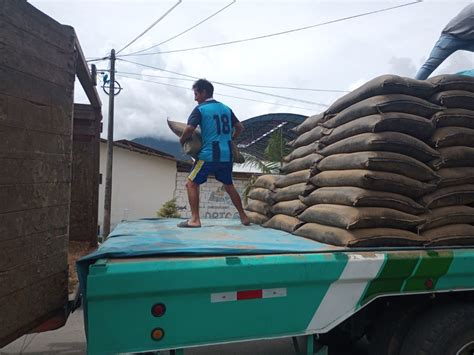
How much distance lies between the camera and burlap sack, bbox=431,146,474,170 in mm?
2951

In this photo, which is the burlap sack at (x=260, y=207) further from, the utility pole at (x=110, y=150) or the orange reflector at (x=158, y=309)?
the utility pole at (x=110, y=150)

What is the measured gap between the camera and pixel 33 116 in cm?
208

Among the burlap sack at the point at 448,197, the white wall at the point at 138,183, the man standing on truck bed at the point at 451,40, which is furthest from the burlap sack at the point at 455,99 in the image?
the white wall at the point at 138,183

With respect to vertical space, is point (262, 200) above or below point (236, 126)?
below

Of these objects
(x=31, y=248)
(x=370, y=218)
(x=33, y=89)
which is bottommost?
(x=31, y=248)

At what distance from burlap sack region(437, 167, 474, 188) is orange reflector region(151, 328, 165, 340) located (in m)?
2.07

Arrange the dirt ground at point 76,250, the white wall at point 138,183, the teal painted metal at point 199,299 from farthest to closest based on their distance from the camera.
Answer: the white wall at point 138,183
the dirt ground at point 76,250
the teal painted metal at point 199,299

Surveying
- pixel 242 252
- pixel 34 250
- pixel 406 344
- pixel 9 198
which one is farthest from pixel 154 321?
pixel 406 344

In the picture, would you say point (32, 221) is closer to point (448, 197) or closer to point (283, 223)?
point (283, 223)

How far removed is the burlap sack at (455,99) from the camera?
310cm

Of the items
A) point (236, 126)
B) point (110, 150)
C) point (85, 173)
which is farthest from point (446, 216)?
point (110, 150)

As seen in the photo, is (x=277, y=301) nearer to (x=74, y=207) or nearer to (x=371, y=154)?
(x=371, y=154)

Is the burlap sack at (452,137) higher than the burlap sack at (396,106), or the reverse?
the burlap sack at (396,106)

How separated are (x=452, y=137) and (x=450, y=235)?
73 centimetres
